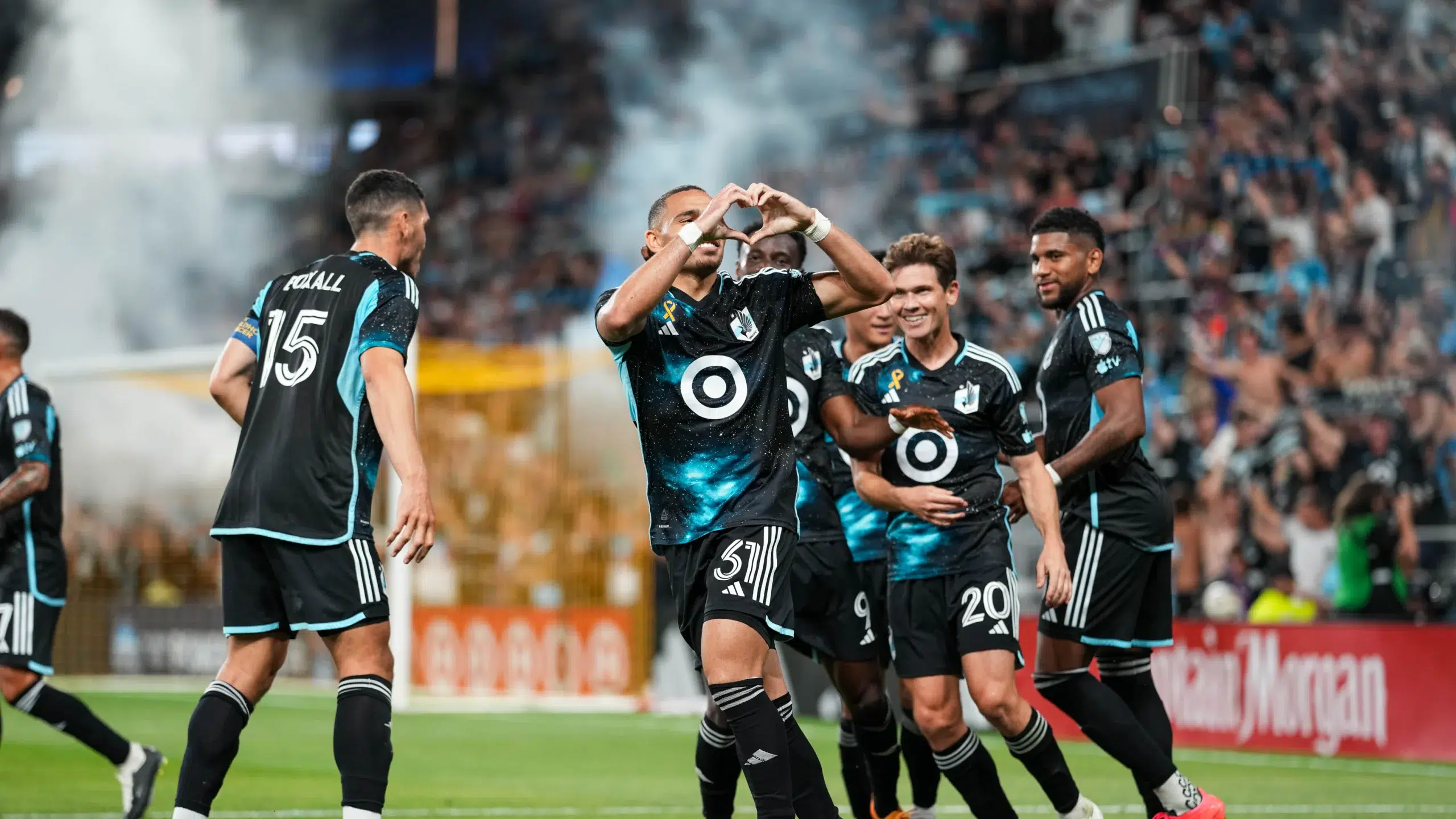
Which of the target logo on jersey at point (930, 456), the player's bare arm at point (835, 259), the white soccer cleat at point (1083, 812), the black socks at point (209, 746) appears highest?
the player's bare arm at point (835, 259)

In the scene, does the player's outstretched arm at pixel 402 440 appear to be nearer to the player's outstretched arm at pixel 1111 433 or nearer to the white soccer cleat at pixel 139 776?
the player's outstretched arm at pixel 1111 433

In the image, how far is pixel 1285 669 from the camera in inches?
485

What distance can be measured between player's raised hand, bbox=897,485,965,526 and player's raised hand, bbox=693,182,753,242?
5.26 feet

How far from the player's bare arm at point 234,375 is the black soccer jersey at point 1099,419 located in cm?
323

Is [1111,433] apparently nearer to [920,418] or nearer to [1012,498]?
[1012,498]

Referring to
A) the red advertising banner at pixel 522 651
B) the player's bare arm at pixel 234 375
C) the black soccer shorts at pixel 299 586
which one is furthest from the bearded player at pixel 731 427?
the red advertising banner at pixel 522 651

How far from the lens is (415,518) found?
211 inches

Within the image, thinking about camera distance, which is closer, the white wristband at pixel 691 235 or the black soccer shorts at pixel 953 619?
the white wristband at pixel 691 235

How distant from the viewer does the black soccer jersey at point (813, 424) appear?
7.09 meters

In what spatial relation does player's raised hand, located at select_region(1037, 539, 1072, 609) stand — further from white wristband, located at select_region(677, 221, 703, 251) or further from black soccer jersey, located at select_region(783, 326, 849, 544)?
white wristband, located at select_region(677, 221, 703, 251)

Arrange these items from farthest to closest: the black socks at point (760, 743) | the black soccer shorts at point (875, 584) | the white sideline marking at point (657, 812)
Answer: the white sideline marking at point (657, 812) → the black soccer shorts at point (875, 584) → the black socks at point (760, 743)

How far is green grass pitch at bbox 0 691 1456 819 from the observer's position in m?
8.85

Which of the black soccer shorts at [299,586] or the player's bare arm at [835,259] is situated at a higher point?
the player's bare arm at [835,259]

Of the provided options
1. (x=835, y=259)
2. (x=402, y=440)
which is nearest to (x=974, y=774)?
(x=835, y=259)
